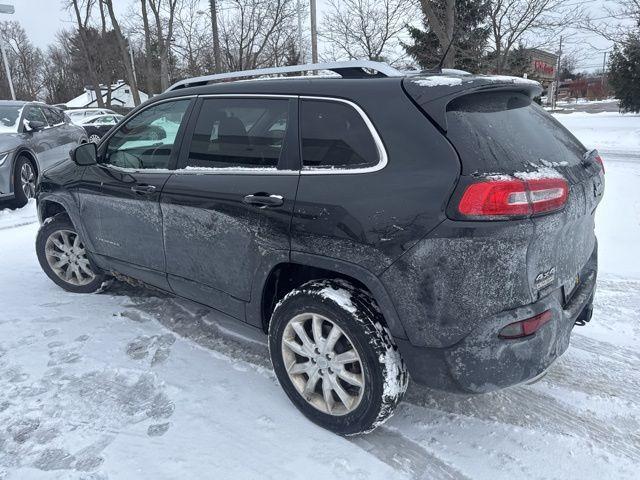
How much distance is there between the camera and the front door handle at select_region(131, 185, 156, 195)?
344 cm

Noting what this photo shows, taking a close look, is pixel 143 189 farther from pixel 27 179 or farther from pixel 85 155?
pixel 27 179

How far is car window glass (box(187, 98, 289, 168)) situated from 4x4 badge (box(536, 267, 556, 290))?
1.46 metres

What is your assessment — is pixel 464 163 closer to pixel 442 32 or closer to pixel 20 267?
pixel 20 267

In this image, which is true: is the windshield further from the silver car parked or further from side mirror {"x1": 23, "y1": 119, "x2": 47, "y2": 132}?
side mirror {"x1": 23, "y1": 119, "x2": 47, "y2": 132}

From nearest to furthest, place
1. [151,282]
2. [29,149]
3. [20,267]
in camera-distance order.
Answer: [151,282] < [20,267] < [29,149]

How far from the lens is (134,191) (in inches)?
141

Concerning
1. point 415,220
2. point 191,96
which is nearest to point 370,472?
point 415,220

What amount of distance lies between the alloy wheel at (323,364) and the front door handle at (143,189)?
1454mm

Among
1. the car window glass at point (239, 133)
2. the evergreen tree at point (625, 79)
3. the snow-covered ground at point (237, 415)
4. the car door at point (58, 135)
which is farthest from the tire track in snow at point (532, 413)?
the evergreen tree at point (625, 79)

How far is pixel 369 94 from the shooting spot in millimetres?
2518

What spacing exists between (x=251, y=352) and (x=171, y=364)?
21.0 inches

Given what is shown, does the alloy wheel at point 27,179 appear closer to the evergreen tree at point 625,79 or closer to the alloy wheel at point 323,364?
the alloy wheel at point 323,364

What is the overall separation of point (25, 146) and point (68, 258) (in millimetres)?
4727

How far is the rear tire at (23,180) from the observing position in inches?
313
